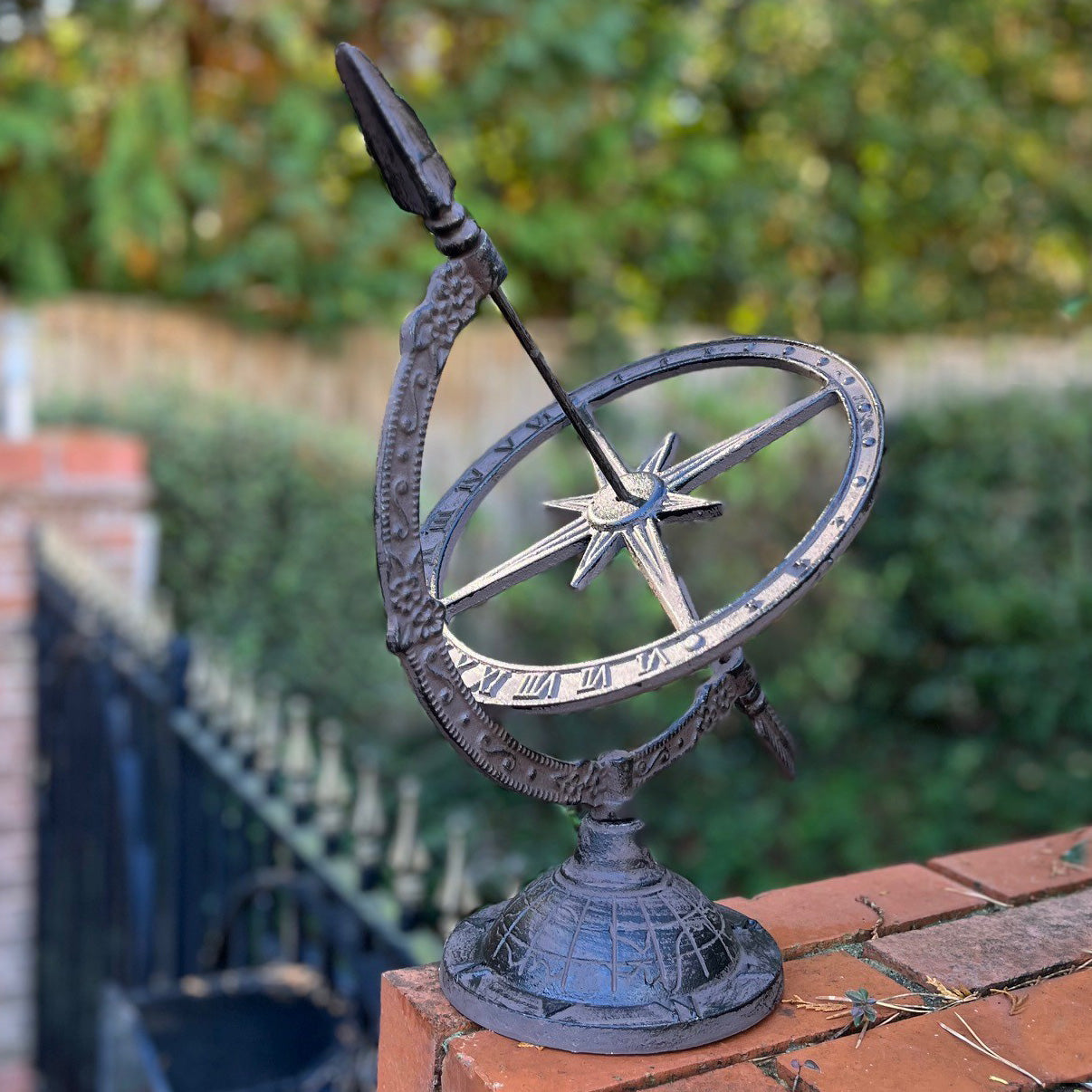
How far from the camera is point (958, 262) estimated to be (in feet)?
34.3

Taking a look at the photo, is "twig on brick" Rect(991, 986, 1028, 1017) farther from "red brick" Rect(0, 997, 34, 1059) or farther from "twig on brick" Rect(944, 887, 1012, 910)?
"red brick" Rect(0, 997, 34, 1059)

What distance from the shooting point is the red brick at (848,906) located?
1280mm

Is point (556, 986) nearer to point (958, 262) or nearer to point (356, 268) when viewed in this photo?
point (356, 268)

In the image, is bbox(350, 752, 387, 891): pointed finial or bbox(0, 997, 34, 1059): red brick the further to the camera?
bbox(0, 997, 34, 1059): red brick

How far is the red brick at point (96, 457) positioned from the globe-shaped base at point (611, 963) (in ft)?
9.67

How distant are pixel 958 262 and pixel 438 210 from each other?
10.4 metres

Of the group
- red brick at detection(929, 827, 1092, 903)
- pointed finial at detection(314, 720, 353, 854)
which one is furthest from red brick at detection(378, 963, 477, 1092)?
red brick at detection(929, 827, 1092, 903)

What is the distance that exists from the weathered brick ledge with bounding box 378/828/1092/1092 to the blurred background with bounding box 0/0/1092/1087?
342 centimetres

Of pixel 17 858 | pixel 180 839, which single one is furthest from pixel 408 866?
pixel 17 858

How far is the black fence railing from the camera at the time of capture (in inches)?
65.7

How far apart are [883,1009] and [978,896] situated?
1.15 feet

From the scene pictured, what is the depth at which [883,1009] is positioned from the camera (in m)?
1.12

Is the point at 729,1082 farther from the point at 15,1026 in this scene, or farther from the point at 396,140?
the point at 15,1026

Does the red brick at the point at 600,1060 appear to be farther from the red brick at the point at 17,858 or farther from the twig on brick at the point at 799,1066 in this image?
the red brick at the point at 17,858
